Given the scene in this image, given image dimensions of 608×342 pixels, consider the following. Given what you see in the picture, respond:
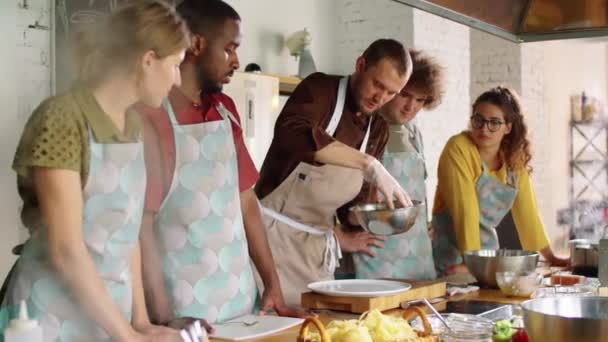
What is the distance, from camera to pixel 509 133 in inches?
133

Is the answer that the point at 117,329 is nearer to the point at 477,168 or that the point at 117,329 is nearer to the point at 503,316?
the point at 503,316

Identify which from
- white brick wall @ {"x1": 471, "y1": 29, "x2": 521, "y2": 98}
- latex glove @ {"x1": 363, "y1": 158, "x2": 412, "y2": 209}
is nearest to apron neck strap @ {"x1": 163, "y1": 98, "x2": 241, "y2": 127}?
latex glove @ {"x1": 363, "y1": 158, "x2": 412, "y2": 209}

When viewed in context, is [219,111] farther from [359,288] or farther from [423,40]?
[423,40]

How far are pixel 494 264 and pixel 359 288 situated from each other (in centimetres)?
55

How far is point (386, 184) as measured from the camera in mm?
2541

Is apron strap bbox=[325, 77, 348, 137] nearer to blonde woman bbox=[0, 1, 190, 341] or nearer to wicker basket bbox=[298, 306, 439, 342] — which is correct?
blonde woman bbox=[0, 1, 190, 341]

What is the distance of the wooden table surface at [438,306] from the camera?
1.93m

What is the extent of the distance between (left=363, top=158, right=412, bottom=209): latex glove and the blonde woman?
0.82 meters

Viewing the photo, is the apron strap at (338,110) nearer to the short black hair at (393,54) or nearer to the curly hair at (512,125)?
the short black hair at (393,54)

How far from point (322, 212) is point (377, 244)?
0.28 m

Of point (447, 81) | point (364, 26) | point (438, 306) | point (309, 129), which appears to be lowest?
point (438, 306)

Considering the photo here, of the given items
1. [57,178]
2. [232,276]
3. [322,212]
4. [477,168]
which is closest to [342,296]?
[232,276]

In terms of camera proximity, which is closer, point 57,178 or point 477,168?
point 57,178

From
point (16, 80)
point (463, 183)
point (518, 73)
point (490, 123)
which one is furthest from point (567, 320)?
point (518, 73)
